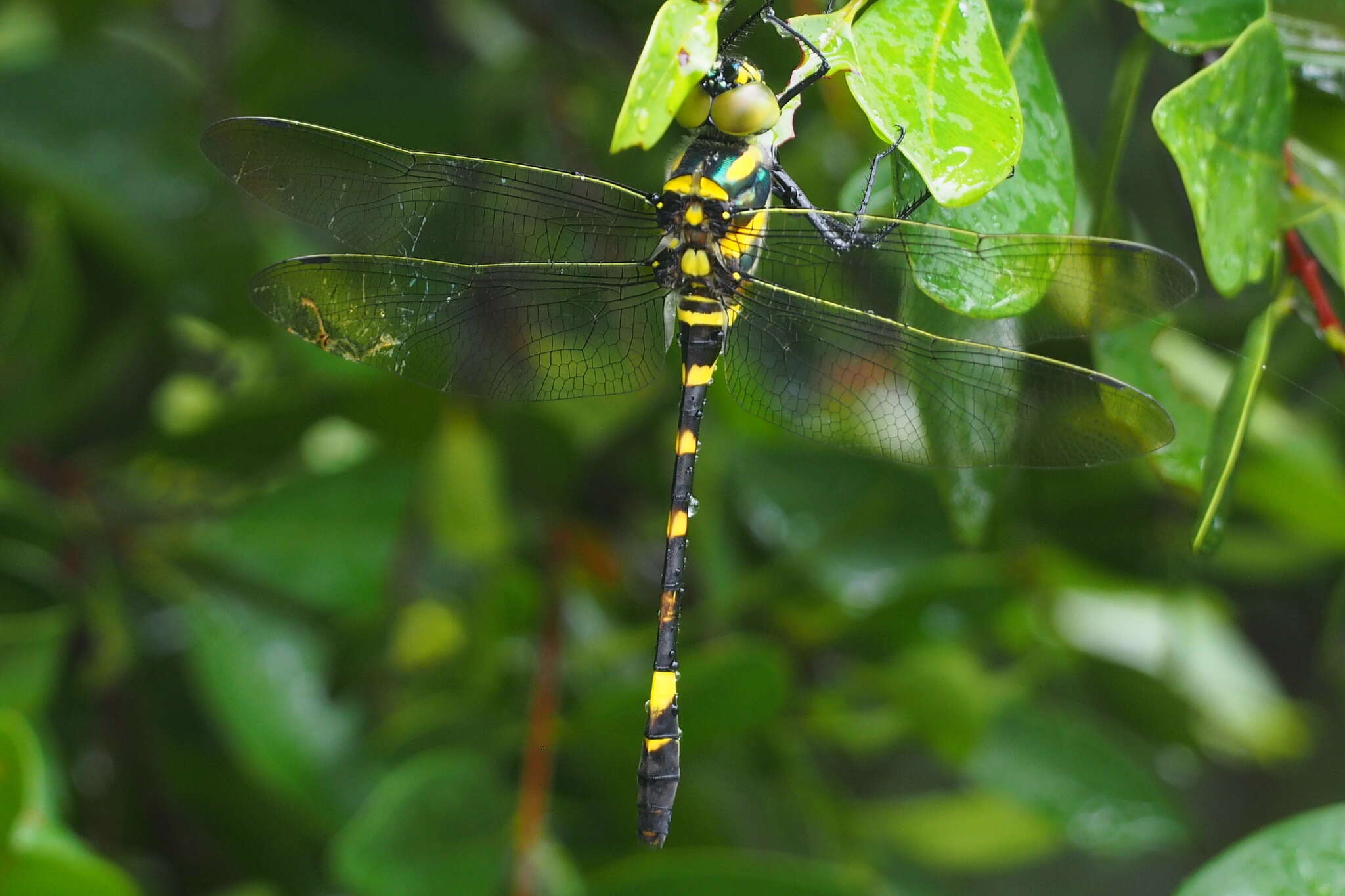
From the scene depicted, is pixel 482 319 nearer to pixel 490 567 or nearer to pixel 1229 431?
pixel 490 567

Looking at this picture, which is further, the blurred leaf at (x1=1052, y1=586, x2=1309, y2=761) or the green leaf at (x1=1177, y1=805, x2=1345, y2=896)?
the blurred leaf at (x1=1052, y1=586, x2=1309, y2=761)

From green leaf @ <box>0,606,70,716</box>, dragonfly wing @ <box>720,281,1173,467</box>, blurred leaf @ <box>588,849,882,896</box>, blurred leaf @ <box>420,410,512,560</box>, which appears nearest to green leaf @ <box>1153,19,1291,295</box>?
dragonfly wing @ <box>720,281,1173,467</box>

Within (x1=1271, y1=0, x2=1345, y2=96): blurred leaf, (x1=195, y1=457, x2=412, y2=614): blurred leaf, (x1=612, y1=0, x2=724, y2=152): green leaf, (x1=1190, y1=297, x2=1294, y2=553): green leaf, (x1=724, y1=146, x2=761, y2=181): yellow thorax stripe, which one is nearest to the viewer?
(x1=612, y1=0, x2=724, y2=152): green leaf

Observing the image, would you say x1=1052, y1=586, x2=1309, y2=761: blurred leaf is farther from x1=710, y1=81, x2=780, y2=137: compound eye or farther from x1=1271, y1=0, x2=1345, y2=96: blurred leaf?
x1=710, y1=81, x2=780, y2=137: compound eye

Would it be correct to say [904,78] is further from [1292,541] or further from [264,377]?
[1292,541]

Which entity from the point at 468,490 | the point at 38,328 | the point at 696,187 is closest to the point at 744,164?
the point at 696,187

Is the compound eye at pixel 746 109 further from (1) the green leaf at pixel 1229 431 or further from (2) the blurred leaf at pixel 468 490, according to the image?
(2) the blurred leaf at pixel 468 490

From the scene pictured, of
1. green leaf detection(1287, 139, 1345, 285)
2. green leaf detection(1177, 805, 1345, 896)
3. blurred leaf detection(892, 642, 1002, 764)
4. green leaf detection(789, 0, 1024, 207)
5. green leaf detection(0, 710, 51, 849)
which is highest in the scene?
green leaf detection(789, 0, 1024, 207)

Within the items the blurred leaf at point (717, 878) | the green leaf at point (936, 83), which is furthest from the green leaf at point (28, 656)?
the green leaf at point (936, 83)
